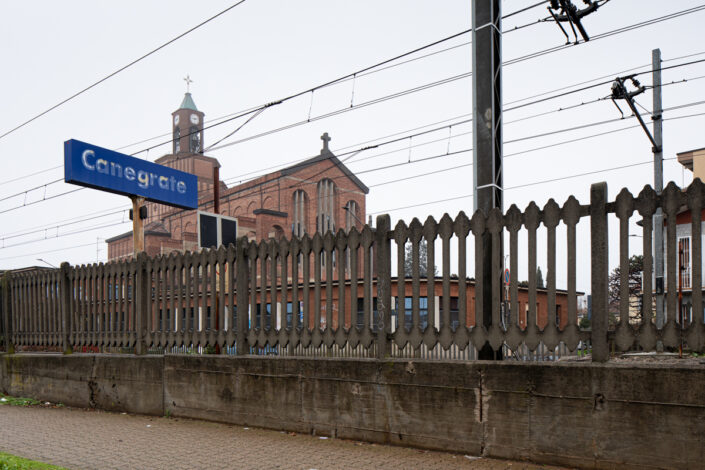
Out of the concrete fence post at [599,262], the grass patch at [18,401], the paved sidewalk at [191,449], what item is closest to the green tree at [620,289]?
the concrete fence post at [599,262]

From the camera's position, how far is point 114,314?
9.45 meters

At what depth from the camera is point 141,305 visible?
8922 millimetres

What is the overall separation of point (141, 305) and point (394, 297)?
14.1 ft

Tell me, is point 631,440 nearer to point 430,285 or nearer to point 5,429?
point 430,285

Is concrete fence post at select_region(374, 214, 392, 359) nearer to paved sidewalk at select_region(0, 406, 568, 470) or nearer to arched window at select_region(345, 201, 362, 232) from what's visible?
paved sidewalk at select_region(0, 406, 568, 470)

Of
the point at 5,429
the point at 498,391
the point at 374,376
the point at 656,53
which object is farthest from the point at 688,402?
the point at 656,53

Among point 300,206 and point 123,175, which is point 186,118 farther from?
point 123,175

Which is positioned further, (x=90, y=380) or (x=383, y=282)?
(x=90, y=380)

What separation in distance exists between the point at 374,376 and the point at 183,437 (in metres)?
2.39

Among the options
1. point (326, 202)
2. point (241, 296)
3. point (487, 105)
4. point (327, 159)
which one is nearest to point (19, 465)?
point (241, 296)

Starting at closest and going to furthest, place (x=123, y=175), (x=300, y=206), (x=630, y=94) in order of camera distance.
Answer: (x=123, y=175) → (x=630, y=94) → (x=300, y=206)

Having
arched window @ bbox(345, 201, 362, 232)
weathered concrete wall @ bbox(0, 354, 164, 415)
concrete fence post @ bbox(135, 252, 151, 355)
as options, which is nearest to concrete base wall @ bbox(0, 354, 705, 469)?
weathered concrete wall @ bbox(0, 354, 164, 415)

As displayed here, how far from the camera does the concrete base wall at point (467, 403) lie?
14.5 ft

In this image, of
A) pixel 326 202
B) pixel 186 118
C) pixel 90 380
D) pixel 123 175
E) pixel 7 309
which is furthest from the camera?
pixel 186 118
